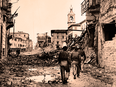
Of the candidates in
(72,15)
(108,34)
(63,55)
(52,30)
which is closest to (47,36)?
(52,30)

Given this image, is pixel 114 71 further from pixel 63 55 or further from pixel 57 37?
pixel 57 37

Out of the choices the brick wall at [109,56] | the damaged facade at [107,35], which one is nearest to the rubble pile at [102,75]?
the brick wall at [109,56]

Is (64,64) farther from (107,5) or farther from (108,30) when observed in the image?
(108,30)

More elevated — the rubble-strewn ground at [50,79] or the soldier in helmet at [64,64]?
the soldier in helmet at [64,64]

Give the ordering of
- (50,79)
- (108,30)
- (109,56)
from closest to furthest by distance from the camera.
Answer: (50,79)
(109,56)
(108,30)

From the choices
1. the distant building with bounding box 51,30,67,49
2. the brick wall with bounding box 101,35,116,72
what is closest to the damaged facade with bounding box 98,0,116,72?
the brick wall with bounding box 101,35,116,72

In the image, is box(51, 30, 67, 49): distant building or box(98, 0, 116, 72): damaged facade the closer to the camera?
box(98, 0, 116, 72): damaged facade

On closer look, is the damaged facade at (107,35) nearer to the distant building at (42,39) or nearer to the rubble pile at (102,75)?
the rubble pile at (102,75)

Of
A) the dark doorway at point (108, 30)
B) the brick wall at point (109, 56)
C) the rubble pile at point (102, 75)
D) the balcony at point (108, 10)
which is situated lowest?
the rubble pile at point (102, 75)

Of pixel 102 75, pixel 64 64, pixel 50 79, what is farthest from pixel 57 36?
pixel 64 64

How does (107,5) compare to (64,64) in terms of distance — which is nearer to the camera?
(64,64)

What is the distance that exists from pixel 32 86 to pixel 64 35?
48.3 metres

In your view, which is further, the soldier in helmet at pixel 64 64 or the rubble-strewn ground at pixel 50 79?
the rubble-strewn ground at pixel 50 79

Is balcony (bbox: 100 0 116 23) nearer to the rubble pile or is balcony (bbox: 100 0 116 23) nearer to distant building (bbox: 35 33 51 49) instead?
the rubble pile
